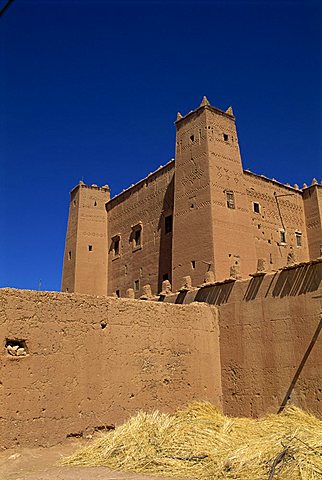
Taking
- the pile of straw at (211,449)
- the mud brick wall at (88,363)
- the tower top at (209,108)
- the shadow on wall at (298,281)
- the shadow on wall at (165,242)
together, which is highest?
the tower top at (209,108)

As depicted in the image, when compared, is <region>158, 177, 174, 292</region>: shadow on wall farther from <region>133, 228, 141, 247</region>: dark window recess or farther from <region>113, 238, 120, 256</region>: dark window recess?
<region>113, 238, 120, 256</region>: dark window recess

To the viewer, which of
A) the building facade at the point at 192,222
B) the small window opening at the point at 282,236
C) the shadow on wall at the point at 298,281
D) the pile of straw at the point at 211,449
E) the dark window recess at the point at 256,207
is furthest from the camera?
the small window opening at the point at 282,236

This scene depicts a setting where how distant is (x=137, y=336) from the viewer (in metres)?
10.7

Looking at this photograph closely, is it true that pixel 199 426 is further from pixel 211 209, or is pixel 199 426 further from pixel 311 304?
pixel 211 209

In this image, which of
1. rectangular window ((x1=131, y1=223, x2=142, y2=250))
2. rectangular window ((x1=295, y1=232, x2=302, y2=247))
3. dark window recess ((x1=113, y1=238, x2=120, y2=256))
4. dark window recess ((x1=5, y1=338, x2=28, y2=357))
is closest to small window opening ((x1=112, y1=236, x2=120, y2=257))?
dark window recess ((x1=113, y1=238, x2=120, y2=256))

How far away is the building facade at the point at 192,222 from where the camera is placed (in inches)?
803

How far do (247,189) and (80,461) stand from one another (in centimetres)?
1781

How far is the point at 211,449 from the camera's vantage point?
7.61 meters

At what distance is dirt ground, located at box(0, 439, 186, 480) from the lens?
683 cm

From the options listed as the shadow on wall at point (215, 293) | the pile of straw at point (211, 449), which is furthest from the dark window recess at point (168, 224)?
the pile of straw at point (211, 449)

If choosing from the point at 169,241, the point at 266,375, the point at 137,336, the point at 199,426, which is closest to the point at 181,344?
the point at 137,336

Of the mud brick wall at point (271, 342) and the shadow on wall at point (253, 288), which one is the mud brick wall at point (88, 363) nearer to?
the mud brick wall at point (271, 342)

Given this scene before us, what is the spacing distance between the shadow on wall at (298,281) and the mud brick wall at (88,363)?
2.23m

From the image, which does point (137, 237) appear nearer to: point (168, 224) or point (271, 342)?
point (168, 224)
